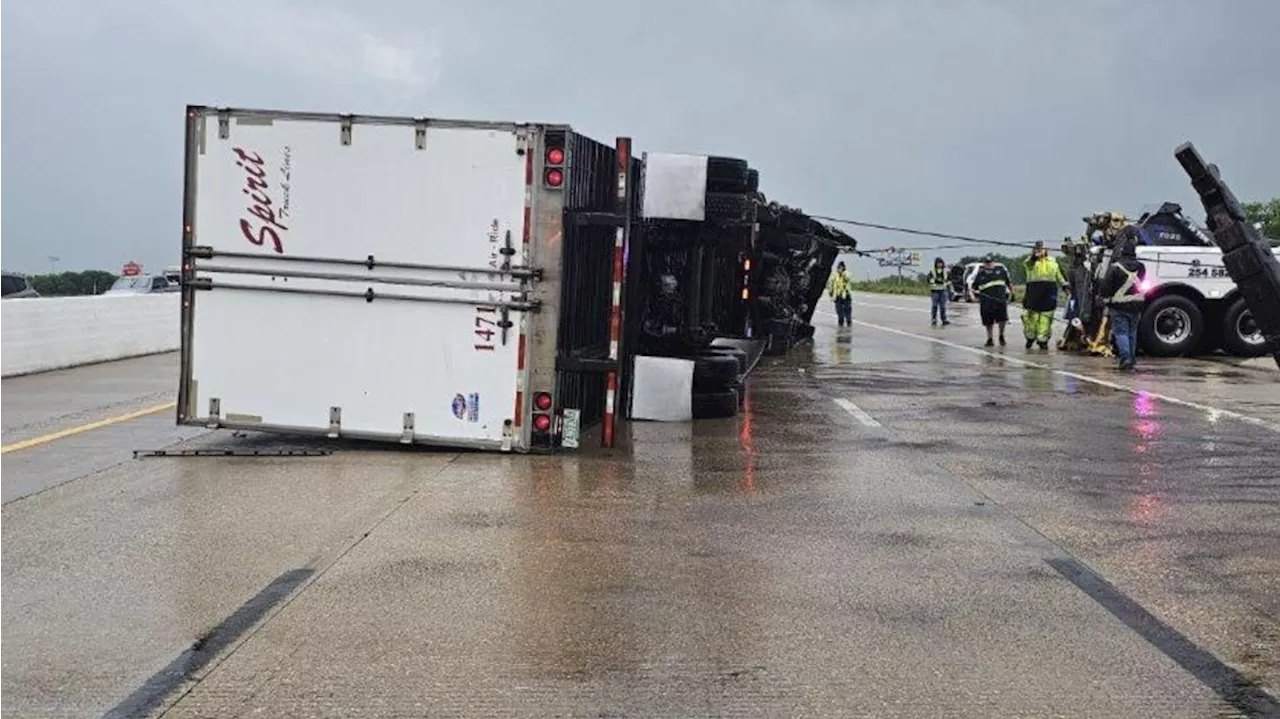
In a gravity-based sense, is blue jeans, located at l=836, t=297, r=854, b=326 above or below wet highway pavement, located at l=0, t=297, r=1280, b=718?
above

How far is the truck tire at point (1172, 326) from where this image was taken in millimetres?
19281

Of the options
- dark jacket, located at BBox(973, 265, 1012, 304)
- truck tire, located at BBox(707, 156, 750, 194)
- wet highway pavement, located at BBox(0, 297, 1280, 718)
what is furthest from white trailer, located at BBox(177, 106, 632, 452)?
dark jacket, located at BBox(973, 265, 1012, 304)

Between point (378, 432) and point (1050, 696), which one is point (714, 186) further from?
point (1050, 696)

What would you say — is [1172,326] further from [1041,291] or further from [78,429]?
[78,429]

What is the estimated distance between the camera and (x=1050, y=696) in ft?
14.3

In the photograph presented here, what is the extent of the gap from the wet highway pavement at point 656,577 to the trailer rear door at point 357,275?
49 centimetres

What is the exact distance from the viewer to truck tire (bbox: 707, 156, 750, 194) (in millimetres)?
Answer: 11352

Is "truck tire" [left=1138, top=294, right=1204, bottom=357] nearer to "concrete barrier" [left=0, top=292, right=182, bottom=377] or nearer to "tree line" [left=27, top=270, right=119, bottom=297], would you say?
"concrete barrier" [left=0, top=292, right=182, bottom=377]

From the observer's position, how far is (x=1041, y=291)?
20844 mm

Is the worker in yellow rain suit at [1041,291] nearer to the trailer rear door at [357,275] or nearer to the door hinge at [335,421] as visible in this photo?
the trailer rear door at [357,275]

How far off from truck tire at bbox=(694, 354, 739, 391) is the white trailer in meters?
2.41

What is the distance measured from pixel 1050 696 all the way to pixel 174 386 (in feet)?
42.2

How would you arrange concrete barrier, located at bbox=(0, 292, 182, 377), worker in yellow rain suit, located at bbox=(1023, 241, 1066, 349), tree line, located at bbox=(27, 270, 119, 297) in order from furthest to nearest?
tree line, located at bbox=(27, 270, 119, 297) → worker in yellow rain suit, located at bbox=(1023, 241, 1066, 349) → concrete barrier, located at bbox=(0, 292, 182, 377)

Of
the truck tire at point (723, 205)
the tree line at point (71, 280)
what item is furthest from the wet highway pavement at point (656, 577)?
the tree line at point (71, 280)
